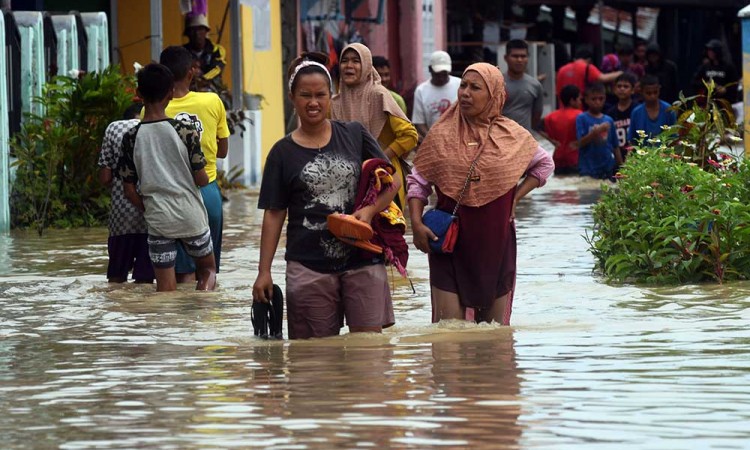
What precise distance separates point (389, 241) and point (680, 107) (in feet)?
18.5

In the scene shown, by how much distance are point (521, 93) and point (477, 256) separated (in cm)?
939

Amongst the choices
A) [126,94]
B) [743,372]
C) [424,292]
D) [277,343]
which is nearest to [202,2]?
[126,94]

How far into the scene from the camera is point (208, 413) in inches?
251

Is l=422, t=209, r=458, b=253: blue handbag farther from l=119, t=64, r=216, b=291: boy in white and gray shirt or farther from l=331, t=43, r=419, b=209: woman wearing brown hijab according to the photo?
l=331, t=43, r=419, b=209: woman wearing brown hijab

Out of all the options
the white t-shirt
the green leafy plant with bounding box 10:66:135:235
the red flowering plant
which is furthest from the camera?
the white t-shirt

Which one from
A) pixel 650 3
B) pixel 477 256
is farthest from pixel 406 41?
pixel 477 256

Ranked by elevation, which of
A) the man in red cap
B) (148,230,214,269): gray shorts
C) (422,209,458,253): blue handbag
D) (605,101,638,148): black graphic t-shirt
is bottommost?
(148,230,214,269): gray shorts

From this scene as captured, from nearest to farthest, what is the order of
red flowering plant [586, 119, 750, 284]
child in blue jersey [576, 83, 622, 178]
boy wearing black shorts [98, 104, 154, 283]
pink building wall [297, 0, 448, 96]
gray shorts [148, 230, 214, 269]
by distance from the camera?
1. gray shorts [148, 230, 214, 269]
2. red flowering plant [586, 119, 750, 284]
3. boy wearing black shorts [98, 104, 154, 283]
4. child in blue jersey [576, 83, 622, 178]
5. pink building wall [297, 0, 448, 96]

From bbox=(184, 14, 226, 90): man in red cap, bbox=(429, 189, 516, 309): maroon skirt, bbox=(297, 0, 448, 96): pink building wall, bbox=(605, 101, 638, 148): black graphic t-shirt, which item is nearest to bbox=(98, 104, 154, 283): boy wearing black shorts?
bbox=(429, 189, 516, 309): maroon skirt

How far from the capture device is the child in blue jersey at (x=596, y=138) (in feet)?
67.5

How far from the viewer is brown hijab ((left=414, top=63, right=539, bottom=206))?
8.22 m

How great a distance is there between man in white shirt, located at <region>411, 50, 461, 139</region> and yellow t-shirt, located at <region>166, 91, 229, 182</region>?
256 inches

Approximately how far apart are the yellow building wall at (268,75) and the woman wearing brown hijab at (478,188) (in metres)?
13.8

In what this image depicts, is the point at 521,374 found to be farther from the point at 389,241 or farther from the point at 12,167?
the point at 12,167
